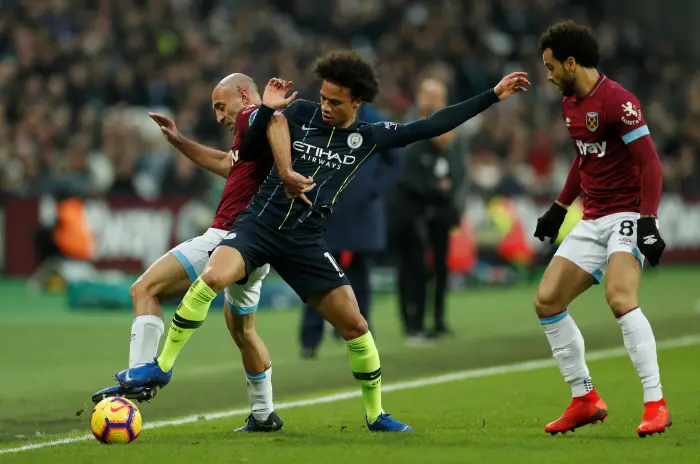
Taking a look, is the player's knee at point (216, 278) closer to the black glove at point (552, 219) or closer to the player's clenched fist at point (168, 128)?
the player's clenched fist at point (168, 128)

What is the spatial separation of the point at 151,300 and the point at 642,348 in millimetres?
2852

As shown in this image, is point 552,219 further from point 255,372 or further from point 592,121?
point 255,372

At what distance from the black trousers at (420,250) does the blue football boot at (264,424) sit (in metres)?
5.70

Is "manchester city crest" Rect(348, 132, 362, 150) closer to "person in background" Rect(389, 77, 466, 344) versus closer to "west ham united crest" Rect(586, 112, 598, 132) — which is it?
"west ham united crest" Rect(586, 112, 598, 132)

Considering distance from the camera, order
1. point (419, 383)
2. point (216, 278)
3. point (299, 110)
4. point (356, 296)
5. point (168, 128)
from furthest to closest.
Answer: point (356, 296)
point (419, 383)
point (168, 128)
point (299, 110)
point (216, 278)

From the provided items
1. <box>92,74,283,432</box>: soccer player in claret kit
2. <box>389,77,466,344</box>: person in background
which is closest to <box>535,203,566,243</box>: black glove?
<box>92,74,283,432</box>: soccer player in claret kit

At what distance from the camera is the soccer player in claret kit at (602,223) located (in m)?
7.42

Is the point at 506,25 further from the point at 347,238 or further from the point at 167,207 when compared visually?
the point at 347,238

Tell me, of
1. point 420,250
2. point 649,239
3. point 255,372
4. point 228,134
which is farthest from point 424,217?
point 228,134

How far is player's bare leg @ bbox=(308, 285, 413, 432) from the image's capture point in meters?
7.65

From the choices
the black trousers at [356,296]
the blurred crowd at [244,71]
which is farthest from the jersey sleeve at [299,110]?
the blurred crowd at [244,71]

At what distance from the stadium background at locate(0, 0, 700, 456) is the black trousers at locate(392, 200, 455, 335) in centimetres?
50

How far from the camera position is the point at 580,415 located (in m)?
7.68

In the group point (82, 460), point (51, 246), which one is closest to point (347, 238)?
point (82, 460)
